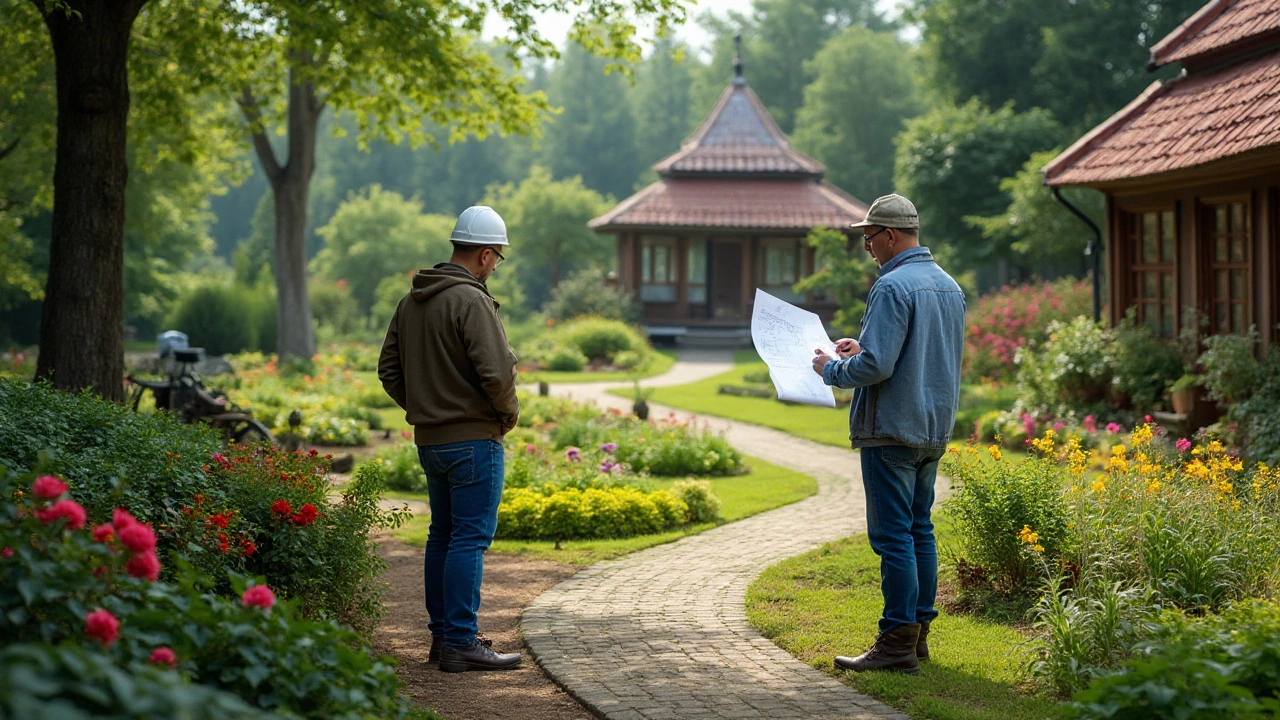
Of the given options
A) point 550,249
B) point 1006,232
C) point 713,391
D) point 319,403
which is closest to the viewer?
point 319,403

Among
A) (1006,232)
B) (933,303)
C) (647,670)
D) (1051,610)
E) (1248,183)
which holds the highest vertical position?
(1006,232)

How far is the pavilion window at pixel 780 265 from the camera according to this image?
37.6 meters

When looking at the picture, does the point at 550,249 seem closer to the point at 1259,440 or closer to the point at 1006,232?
the point at 1006,232

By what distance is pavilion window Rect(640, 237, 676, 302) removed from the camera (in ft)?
124

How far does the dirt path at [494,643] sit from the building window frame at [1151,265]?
8.69 metres

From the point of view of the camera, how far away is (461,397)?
17.7 feet

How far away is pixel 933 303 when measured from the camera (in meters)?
Result: 5.35

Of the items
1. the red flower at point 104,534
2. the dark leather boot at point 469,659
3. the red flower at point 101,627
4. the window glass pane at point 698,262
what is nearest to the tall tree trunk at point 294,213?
the window glass pane at point 698,262

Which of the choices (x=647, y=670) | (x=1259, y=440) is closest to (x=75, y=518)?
(x=647, y=670)

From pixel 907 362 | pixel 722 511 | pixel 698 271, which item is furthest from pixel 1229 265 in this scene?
pixel 698 271

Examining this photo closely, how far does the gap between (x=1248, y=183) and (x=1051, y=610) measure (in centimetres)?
832

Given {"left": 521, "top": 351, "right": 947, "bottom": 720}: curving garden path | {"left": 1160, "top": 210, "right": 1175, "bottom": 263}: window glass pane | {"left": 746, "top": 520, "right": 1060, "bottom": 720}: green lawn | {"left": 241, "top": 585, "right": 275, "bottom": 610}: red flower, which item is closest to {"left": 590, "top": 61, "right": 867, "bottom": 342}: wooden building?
{"left": 1160, "top": 210, "right": 1175, "bottom": 263}: window glass pane

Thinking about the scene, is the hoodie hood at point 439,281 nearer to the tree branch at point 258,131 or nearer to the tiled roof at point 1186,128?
the tiled roof at point 1186,128

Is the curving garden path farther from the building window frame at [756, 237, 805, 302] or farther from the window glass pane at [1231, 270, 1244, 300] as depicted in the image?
the building window frame at [756, 237, 805, 302]
